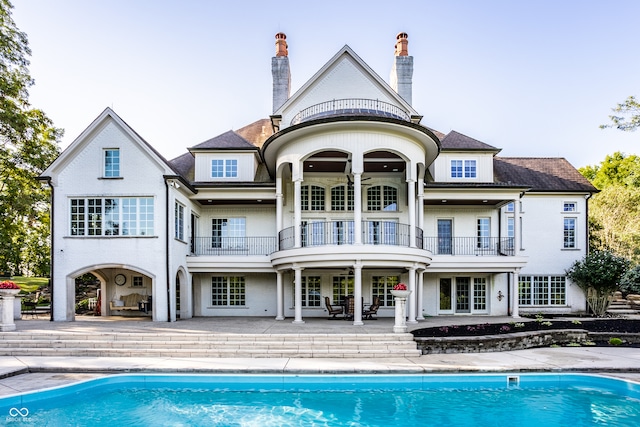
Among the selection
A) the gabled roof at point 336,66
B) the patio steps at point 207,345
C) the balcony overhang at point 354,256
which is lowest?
the patio steps at point 207,345

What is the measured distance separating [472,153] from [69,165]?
17449 millimetres

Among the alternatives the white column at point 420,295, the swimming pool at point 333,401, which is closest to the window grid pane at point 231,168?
the white column at point 420,295

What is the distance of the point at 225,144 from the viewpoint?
20484 millimetres

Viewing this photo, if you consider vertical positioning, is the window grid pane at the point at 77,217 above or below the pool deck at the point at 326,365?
above

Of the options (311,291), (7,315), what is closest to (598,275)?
(311,291)

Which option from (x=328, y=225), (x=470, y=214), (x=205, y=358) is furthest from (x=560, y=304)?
(x=205, y=358)

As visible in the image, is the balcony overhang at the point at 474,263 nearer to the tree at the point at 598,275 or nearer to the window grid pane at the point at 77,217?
the tree at the point at 598,275

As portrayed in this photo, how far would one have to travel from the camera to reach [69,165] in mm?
16938

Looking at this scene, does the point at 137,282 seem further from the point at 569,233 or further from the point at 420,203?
the point at 569,233

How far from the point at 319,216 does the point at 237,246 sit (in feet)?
13.7

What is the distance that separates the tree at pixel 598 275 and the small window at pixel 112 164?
21356mm

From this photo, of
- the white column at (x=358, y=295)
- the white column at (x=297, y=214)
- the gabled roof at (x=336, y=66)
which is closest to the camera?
the white column at (x=358, y=295)

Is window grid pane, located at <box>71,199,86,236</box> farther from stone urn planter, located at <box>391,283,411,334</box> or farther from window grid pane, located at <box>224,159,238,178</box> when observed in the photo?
stone urn planter, located at <box>391,283,411,334</box>

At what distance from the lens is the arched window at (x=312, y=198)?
20.1 meters
